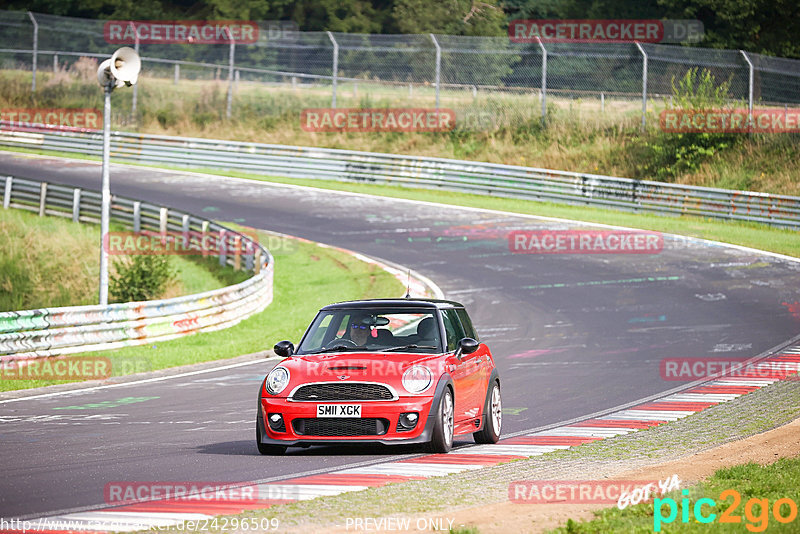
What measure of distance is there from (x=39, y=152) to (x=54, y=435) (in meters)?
36.8

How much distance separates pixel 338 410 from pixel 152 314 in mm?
10595

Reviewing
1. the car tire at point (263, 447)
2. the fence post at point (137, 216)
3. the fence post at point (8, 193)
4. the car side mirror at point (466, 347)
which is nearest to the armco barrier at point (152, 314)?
the fence post at point (137, 216)

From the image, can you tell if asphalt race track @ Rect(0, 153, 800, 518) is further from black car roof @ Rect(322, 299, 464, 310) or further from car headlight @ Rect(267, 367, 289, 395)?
black car roof @ Rect(322, 299, 464, 310)

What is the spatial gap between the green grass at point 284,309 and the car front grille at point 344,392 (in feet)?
23.4

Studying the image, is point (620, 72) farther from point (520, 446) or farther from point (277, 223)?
point (520, 446)

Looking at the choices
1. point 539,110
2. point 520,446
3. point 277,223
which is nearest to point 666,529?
point 520,446

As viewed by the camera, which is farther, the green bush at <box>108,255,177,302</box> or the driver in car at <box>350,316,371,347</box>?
the green bush at <box>108,255,177,302</box>

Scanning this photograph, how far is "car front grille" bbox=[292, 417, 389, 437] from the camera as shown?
9938 mm

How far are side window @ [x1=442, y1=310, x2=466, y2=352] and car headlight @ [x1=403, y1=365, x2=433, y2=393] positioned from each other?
2.55ft

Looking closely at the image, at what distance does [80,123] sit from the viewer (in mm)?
48750

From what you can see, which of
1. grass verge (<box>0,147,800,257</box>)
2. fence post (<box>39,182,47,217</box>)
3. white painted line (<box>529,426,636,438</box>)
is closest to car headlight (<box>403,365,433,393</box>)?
white painted line (<box>529,426,636,438</box>)

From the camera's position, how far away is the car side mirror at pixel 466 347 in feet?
35.3

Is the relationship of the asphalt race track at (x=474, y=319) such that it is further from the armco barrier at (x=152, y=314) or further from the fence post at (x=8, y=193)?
the fence post at (x=8, y=193)

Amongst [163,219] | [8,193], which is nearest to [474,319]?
[163,219]
